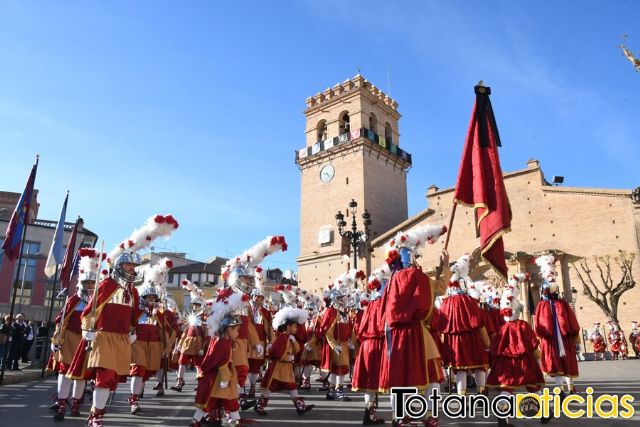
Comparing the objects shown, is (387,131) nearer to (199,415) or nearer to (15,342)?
A: (15,342)

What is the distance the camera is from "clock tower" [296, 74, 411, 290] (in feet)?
139

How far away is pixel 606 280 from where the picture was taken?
27641 mm

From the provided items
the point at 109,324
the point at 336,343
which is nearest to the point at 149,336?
the point at 109,324

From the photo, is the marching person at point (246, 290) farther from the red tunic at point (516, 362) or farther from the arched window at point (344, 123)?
the arched window at point (344, 123)

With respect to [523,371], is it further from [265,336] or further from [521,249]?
[521,249]

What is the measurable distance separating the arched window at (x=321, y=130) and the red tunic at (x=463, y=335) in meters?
39.7

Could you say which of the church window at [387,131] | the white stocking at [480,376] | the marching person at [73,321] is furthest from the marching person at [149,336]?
the church window at [387,131]

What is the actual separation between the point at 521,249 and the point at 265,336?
27.2m

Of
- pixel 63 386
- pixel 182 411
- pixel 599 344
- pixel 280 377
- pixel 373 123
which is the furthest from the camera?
pixel 373 123

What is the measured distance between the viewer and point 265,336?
32.1ft

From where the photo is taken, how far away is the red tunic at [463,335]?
8.48 metres

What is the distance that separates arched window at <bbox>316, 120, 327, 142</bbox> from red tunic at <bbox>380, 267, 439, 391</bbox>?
4273 centimetres

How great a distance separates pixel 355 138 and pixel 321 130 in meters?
6.29

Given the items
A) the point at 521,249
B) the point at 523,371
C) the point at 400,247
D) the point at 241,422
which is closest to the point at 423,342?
the point at 400,247
